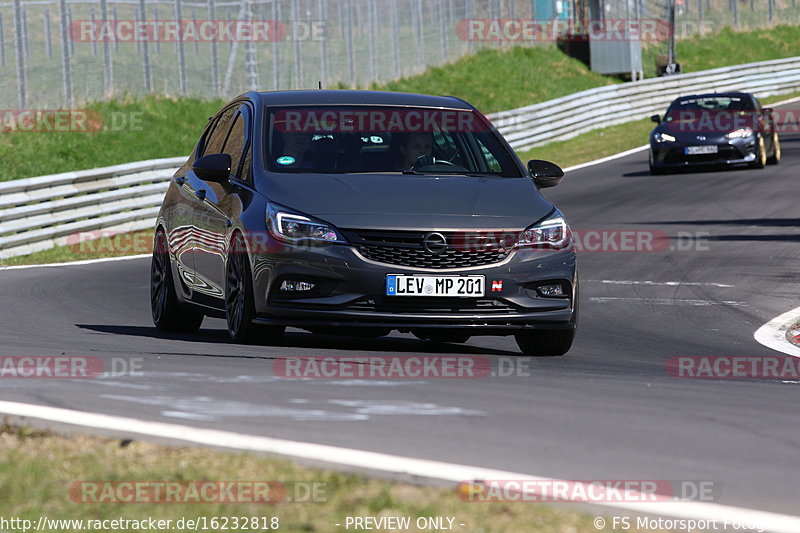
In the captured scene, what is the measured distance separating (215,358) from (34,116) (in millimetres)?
20913

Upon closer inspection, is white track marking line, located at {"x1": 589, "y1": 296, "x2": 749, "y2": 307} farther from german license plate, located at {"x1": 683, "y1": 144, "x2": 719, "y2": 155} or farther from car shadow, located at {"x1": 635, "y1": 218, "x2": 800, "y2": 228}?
german license plate, located at {"x1": 683, "y1": 144, "x2": 719, "y2": 155}

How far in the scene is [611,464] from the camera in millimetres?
5078

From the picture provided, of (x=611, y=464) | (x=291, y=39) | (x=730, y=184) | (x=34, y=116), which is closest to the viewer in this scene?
(x=611, y=464)

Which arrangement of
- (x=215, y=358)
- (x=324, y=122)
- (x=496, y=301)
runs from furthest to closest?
(x=324, y=122), (x=496, y=301), (x=215, y=358)

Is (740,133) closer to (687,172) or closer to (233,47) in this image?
(687,172)

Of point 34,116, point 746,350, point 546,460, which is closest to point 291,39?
point 34,116

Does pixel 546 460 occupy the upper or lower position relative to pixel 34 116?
upper

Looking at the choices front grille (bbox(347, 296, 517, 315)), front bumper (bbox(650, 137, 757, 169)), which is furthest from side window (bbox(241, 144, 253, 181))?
front bumper (bbox(650, 137, 757, 169))

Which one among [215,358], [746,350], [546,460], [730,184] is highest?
[546,460]

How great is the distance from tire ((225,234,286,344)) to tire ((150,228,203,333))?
1387 millimetres

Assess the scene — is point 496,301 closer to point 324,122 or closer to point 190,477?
point 324,122

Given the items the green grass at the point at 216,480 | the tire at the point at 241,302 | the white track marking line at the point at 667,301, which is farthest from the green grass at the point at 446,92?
the green grass at the point at 216,480

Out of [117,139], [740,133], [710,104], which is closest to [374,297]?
[740,133]

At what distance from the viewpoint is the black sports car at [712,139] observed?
1070 inches
